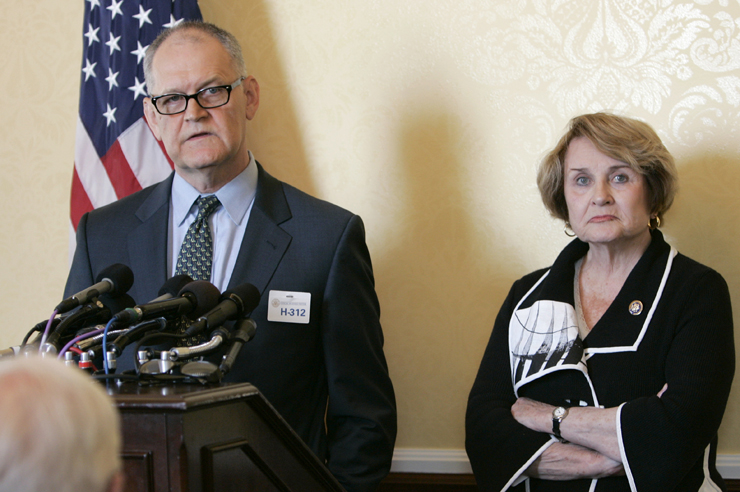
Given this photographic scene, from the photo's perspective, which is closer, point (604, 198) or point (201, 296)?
point (201, 296)

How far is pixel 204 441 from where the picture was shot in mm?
975

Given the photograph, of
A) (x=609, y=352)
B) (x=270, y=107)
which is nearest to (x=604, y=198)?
(x=609, y=352)

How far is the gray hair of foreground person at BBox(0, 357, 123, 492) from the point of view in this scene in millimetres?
610

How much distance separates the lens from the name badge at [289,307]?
1961mm

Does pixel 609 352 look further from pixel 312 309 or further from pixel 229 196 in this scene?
pixel 229 196

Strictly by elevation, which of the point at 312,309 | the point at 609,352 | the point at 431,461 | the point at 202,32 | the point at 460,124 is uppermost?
the point at 202,32

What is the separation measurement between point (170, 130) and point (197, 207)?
0.25m

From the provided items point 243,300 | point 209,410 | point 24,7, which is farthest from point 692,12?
point 24,7

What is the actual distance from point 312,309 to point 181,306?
30.7 inches

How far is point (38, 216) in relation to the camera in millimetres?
2943

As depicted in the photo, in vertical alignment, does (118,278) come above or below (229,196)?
below

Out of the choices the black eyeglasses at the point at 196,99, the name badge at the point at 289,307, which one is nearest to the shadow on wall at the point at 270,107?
the black eyeglasses at the point at 196,99

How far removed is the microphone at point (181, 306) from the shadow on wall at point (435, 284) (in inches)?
57.9

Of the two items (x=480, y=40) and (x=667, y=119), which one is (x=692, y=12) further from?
(x=480, y=40)
